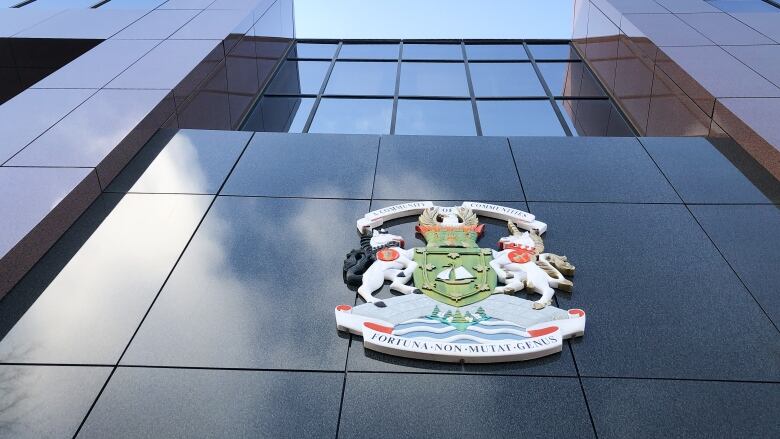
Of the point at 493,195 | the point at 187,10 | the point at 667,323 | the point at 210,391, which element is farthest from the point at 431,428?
the point at 187,10

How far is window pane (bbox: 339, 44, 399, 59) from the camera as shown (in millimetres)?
15812

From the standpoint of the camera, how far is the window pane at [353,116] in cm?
1153

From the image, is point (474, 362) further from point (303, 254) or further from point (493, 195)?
point (493, 195)

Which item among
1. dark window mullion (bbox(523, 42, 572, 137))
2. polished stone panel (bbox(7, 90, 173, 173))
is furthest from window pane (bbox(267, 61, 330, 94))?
dark window mullion (bbox(523, 42, 572, 137))

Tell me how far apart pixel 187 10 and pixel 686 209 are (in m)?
10.1

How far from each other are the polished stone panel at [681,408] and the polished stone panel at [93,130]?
5832 millimetres

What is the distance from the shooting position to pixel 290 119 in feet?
40.0

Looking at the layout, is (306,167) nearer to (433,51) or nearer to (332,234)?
(332,234)

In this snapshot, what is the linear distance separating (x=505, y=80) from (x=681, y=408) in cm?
1005

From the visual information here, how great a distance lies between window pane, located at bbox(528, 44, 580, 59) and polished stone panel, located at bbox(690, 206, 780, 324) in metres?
8.92

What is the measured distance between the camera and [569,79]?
14.4 metres

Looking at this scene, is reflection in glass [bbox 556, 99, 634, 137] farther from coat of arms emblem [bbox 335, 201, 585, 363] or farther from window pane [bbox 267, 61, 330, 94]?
coat of arms emblem [bbox 335, 201, 585, 363]

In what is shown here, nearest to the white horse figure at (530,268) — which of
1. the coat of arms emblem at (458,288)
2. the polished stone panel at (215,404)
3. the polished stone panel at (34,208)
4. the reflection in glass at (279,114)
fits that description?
the coat of arms emblem at (458,288)

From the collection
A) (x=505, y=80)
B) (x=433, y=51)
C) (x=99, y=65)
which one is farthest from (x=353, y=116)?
(x=433, y=51)
